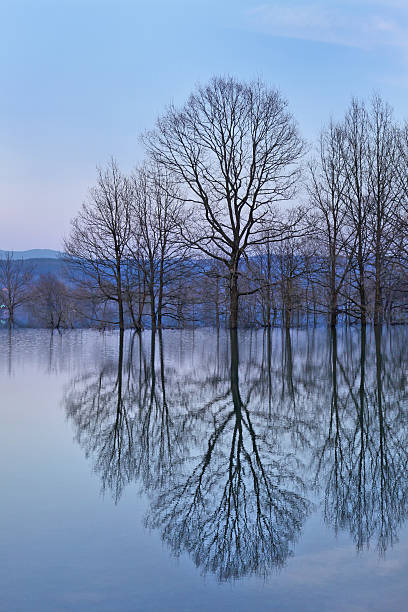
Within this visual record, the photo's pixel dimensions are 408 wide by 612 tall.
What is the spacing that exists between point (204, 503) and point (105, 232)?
25.2 metres

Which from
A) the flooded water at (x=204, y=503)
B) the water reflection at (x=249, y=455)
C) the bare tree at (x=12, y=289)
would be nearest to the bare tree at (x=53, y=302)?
the bare tree at (x=12, y=289)

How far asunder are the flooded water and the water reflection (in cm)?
2

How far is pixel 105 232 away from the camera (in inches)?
1089

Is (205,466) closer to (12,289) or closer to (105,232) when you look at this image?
(105,232)

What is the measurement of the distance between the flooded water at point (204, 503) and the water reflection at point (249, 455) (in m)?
0.02

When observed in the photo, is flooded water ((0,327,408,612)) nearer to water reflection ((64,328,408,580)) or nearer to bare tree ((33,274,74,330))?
water reflection ((64,328,408,580))

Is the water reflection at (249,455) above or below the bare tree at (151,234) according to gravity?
below

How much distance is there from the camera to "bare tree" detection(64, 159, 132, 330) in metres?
27.6

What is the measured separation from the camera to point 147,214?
1132 inches

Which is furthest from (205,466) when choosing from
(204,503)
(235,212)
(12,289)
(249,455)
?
(12,289)

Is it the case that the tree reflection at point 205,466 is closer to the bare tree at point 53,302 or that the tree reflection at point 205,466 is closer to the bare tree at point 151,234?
the bare tree at point 151,234

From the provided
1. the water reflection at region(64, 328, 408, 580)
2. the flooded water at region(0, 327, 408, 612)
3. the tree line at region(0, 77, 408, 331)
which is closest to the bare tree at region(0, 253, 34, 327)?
the tree line at region(0, 77, 408, 331)

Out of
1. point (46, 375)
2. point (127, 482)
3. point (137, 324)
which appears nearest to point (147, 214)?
point (137, 324)

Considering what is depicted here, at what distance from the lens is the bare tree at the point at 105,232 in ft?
90.6
